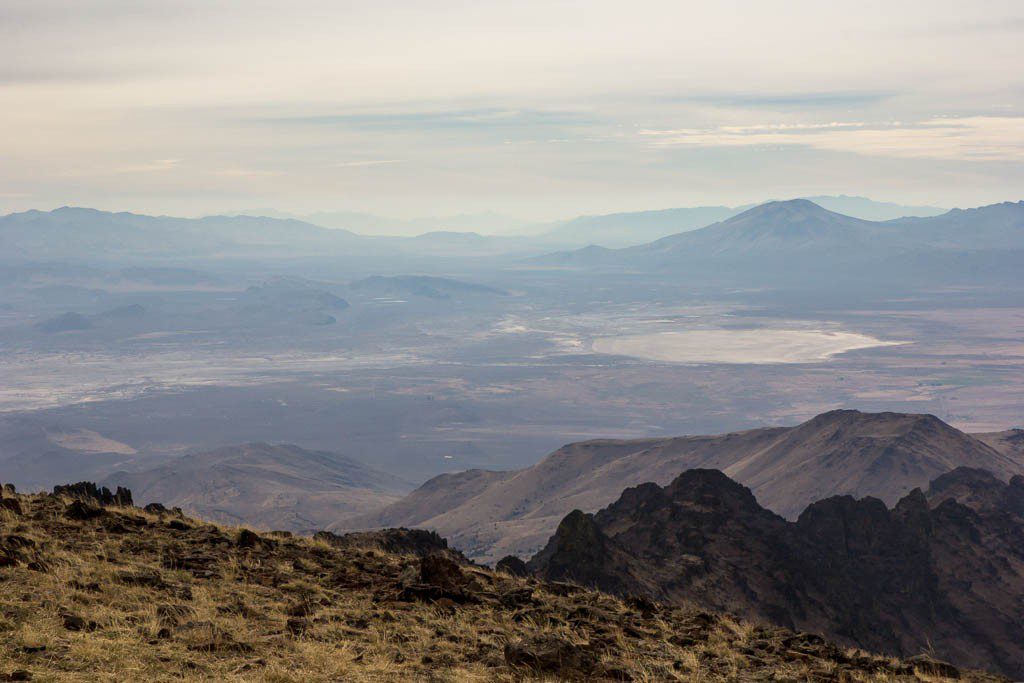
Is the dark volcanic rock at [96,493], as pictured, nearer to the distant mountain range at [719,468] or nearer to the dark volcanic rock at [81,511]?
the dark volcanic rock at [81,511]

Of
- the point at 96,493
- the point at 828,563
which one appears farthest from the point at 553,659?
the point at 828,563

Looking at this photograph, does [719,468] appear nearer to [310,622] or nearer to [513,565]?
[513,565]

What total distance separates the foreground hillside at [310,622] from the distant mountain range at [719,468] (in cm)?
7173

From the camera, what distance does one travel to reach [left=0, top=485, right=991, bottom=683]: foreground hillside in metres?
11.2

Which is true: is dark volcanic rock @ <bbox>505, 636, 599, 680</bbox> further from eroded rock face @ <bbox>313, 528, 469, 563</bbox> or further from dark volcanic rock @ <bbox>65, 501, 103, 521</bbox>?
eroded rock face @ <bbox>313, 528, 469, 563</bbox>

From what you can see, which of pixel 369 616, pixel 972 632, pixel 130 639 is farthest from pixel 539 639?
pixel 972 632

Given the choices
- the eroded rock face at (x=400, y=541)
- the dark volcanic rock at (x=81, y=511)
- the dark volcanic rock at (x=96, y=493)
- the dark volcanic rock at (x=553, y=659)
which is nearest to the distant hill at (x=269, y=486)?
the eroded rock face at (x=400, y=541)

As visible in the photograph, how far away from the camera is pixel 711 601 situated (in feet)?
135

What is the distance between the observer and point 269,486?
159625 mm

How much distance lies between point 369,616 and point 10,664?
487 cm

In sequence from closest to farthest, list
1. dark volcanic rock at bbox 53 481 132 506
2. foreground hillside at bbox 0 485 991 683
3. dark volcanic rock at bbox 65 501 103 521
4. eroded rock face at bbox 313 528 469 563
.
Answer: foreground hillside at bbox 0 485 991 683 < dark volcanic rock at bbox 65 501 103 521 < dark volcanic rock at bbox 53 481 132 506 < eroded rock face at bbox 313 528 469 563

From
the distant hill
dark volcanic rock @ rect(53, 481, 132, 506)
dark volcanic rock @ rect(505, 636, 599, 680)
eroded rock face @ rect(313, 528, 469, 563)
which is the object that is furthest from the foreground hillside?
the distant hill

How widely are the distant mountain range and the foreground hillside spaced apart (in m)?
71.7

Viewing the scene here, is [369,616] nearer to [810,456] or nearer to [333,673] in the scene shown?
[333,673]
